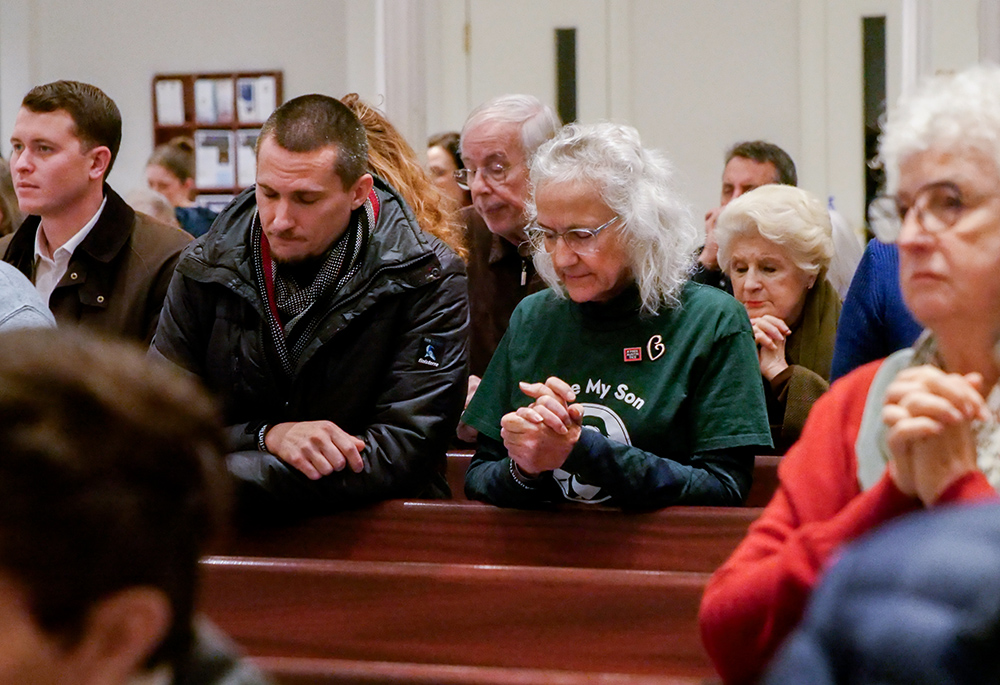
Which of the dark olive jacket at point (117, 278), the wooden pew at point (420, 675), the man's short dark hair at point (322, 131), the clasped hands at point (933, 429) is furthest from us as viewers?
the dark olive jacket at point (117, 278)

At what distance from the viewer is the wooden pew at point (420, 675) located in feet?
5.50

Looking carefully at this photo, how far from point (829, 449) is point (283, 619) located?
99cm

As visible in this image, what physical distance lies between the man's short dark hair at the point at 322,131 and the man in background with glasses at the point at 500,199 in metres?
0.77

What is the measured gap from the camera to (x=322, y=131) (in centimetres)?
263

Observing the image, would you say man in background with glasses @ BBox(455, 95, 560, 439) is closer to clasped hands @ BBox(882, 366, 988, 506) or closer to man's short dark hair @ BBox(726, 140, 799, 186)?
man's short dark hair @ BBox(726, 140, 799, 186)

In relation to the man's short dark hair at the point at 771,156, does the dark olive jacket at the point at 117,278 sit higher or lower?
lower

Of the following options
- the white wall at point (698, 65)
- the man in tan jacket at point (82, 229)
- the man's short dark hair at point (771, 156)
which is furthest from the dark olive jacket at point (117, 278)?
the white wall at point (698, 65)

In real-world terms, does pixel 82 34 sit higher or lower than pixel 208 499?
higher

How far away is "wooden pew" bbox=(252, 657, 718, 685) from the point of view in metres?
1.68

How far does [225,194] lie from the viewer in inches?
292

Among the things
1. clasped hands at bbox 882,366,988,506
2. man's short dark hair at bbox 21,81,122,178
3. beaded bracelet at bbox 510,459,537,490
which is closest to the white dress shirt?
man's short dark hair at bbox 21,81,122,178

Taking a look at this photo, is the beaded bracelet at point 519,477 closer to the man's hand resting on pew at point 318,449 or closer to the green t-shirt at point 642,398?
the green t-shirt at point 642,398

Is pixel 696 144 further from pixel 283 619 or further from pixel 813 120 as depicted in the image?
pixel 283 619

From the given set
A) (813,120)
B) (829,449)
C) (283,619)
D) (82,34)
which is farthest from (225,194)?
(829,449)
